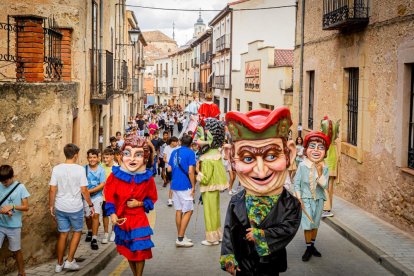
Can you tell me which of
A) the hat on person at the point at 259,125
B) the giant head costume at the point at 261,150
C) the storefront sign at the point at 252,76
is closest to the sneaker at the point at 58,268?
the giant head costume at the point at 261,150

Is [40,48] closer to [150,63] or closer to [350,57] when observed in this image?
[350,57]

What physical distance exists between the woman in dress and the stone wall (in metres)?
1.28

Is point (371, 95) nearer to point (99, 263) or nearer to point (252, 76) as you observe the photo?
point (99, 263)

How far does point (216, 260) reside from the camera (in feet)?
27.3

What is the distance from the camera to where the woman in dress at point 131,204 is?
261 inches

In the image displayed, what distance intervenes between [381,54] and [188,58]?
5413 cm

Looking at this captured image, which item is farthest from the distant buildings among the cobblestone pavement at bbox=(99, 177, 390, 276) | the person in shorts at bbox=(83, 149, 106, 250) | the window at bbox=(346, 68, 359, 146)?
the person in shorts at bbox=(83, 149, 106, 250)

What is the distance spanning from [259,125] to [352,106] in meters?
8.80

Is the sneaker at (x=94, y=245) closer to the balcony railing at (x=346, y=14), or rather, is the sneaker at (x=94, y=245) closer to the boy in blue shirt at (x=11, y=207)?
the boy in blue shirt at (x=11, y=207)

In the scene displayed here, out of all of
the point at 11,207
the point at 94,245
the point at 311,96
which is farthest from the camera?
the point at 311,96

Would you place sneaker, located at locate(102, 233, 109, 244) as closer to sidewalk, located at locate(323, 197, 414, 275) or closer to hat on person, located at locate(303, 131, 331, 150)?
hat on person, located at locate(303, 131, 331, 150)

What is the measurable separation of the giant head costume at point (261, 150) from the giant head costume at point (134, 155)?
1.56 metres

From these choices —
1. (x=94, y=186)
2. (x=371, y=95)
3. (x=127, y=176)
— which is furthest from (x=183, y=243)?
(x=371, y=95)

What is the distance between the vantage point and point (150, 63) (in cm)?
9144
